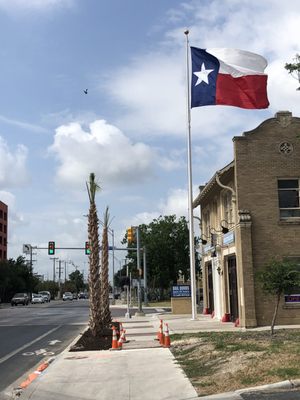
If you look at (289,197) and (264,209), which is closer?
(264,209)

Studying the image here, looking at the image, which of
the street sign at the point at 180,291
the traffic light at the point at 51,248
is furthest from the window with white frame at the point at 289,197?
the traffic light at the point at 51,248

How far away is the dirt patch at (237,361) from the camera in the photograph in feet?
31.0

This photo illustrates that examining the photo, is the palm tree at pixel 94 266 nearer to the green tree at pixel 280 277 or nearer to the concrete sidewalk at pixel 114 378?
the concrete sidewalk at pixel 114 378

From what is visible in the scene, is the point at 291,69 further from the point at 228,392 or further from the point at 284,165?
the point at 228,392

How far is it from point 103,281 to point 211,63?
966cm

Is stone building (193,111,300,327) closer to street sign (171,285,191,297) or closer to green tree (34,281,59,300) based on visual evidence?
street sign (171,285,191,297)

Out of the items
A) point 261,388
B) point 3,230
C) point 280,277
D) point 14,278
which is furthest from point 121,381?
point 3,230

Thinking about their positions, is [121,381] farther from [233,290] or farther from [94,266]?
[233,290]

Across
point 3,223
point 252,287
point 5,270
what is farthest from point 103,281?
point 3,223

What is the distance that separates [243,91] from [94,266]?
28.8ft

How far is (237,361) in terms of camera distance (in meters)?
11.1

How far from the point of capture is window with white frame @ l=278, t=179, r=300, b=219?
73.8 feet

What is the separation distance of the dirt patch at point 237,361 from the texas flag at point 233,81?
31.8ft

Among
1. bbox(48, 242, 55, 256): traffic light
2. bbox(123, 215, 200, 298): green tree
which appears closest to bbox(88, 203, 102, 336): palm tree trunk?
bbox(48, 242, 55, 256): traffic light
